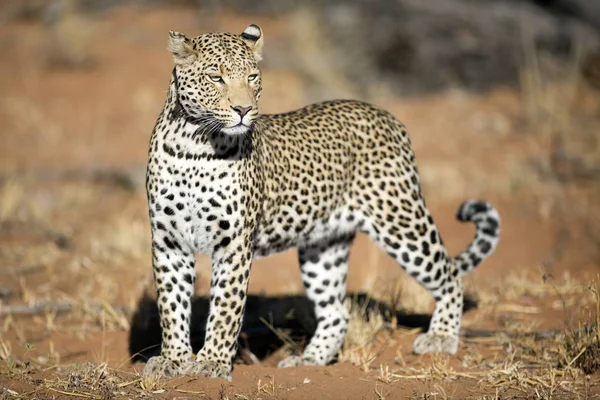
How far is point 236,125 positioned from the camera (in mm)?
5352

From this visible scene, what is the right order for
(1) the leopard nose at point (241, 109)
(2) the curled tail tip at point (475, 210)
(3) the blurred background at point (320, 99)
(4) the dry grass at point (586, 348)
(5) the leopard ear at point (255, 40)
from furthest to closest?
1. (3) the blurred background at point (320, 99)
2. (2) the curled tail tip at point (475, 210)
3. (5) the leopard ear at point (255, 40)
4. (4) the dry grass at point (586, 348)
5. (1) the leopard nose at point (241, 109)

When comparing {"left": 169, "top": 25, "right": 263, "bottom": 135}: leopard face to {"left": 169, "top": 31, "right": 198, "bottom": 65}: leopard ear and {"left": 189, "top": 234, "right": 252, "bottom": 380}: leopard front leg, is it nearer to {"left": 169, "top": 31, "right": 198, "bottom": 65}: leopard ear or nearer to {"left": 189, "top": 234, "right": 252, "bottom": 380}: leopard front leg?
{"left": 169, "top": 31, "right": 198, "bottom": 65}: leopard ear

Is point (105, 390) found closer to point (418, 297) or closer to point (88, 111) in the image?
point (418, 297)

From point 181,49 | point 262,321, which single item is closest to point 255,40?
point 181,49

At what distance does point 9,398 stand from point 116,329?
237 cm

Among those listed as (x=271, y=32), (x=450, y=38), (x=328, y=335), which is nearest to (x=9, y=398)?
(x=328, y=335)

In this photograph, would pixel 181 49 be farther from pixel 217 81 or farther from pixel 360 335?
pixel 360 335

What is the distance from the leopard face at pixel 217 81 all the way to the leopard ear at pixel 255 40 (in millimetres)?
127

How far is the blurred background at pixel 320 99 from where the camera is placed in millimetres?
9188

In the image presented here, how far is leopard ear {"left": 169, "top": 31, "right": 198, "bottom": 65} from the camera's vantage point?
5.54 metres

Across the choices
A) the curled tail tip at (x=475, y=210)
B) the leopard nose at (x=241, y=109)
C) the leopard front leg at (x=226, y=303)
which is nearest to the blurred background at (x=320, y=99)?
the curled tail tip at (x=475, y=210)

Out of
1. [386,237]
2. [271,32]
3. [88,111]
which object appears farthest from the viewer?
[271,32]

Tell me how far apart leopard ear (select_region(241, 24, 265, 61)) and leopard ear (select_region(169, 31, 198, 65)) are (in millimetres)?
427

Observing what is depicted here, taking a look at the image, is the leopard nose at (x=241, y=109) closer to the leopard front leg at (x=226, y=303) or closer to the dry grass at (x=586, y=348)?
the leopard front leg at (x=226, y=303)
